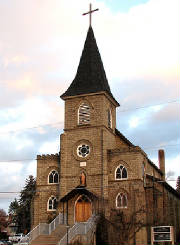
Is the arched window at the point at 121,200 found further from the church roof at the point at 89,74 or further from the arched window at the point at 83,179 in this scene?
the church roof at the point at 89,74

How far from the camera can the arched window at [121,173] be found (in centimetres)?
3853

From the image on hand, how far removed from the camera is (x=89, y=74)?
142 ft

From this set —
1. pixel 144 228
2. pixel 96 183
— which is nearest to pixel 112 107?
pixel 96 183

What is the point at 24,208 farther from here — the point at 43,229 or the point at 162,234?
the point at 162,234

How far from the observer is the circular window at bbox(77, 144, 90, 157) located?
131ft

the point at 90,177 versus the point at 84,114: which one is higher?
the point at 84,114

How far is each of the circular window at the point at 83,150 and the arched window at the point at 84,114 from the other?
2.35 m

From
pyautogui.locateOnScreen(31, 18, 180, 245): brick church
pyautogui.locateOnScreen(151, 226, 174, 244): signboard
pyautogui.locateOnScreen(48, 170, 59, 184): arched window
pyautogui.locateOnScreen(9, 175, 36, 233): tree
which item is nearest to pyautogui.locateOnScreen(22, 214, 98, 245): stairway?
pyautogui.locateOnScreen(31, 18, 180, 245): brick church

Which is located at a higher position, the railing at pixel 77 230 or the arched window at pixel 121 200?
the arched window at pixel 121 200

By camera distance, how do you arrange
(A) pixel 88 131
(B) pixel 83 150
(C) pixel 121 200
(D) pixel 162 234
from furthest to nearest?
(A) pixel 88 131 < (B) pixel 83 150 < (C) pixel 121 200 < (D) pixel 162 234

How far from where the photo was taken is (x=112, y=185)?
38.4 meters

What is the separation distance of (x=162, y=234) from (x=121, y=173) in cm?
853

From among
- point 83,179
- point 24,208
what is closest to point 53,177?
point 83,179

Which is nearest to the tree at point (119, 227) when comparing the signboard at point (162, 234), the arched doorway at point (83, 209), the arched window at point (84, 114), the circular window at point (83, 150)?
the arched doorway at point (83, 209)
